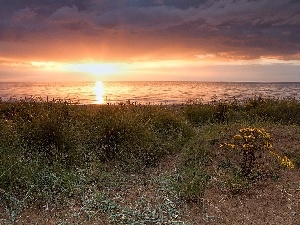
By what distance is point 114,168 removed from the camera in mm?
7969

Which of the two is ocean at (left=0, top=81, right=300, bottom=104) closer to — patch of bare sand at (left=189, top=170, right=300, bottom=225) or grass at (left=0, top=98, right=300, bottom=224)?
grass at (left=0, top=98, right=300, bottom=224)

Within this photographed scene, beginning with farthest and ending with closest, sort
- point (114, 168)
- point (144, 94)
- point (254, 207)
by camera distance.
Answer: point (144, 94) < point (114, 168) < point (254, 207)

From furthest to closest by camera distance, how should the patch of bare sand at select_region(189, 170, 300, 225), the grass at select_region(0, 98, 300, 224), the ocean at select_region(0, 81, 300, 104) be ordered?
the ocean at select_region(0, 81, 300, 104), the grass at select_region(0, 98, 300, 224), the patch of bare sand at select_region(189, 170, 300, 225)

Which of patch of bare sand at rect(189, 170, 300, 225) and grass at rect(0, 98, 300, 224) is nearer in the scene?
patch of bare sand at rect(189, 170, 300, 225)

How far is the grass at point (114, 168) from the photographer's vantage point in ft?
19.6

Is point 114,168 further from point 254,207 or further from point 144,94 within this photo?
point 144,94

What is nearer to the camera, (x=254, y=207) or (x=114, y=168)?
(x=254, y=207)

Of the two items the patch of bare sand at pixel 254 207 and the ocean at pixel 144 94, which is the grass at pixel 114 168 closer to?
the patch of bare sand at pixel 254 207

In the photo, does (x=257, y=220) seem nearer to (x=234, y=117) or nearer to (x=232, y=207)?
(x=232, y=207)

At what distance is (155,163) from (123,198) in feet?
7.42

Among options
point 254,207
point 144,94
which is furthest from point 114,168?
point 144,94

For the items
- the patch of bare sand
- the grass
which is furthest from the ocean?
the patch of bare sand

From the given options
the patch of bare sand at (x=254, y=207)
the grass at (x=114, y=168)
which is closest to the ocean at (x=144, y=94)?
the grass at (x=114, y=168)

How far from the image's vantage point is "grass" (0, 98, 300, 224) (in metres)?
5.98
